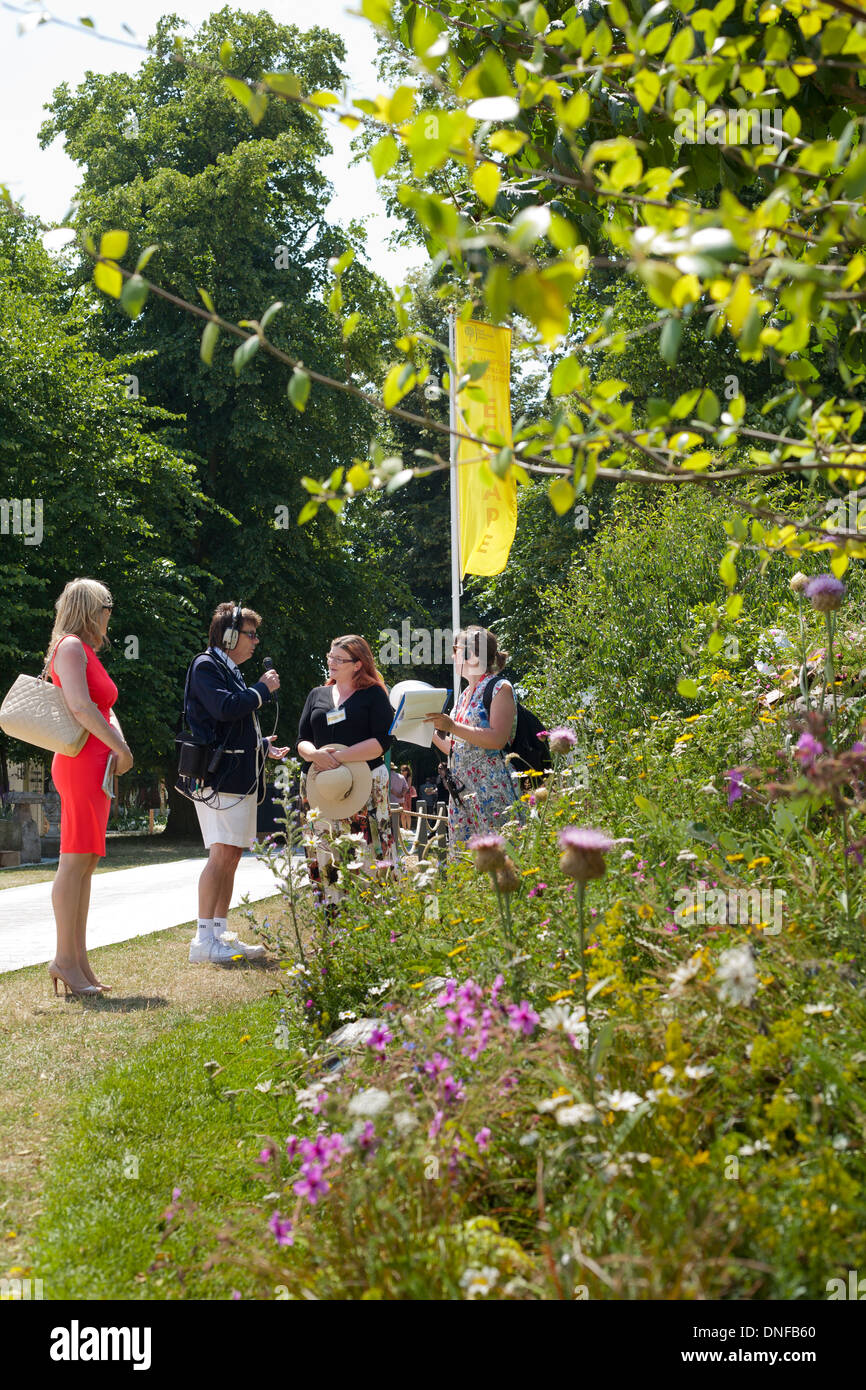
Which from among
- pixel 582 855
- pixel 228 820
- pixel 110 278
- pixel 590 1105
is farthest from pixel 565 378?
pixel 228 820

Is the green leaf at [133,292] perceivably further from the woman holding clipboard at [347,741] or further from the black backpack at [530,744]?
the black backpack at [530,744]

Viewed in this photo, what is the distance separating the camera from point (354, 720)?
6.39 metres

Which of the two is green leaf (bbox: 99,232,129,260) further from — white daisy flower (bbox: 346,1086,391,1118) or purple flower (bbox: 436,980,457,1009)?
purple flower (bbox: 436,980,457,1009)

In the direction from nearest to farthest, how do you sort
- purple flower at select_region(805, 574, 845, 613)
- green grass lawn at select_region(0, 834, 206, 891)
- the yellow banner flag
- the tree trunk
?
purple flower at select_region(805, 574, 845, 613)
the yellow banner flag
green grass lawn at select_region(0, 834, 206, 891)
the tree trunk

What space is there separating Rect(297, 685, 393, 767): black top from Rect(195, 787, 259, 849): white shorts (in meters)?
0.55

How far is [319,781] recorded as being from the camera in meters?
6.11

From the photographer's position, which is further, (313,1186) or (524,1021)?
(524,1021)

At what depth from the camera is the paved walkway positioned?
7473 millimetres

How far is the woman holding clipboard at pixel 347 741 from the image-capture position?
6.17 metres

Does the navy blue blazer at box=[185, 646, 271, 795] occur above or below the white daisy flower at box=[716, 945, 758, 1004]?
above

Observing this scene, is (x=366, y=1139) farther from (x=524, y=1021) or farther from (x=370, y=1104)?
(x=524, y=1021)

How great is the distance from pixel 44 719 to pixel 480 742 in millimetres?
2095

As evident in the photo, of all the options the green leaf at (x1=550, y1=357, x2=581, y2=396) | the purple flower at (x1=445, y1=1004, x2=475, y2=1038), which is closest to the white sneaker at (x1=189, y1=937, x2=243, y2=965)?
the purple flower at (x1=445, y1=1004, x2=475, y2=1038)

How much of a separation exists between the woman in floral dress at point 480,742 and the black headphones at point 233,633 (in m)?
1.27
